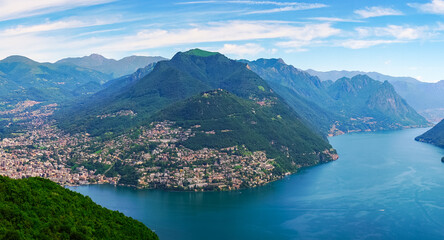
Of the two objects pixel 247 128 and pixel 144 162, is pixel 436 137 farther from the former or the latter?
pixel 144 162

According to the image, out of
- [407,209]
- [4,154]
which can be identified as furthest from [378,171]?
[4,154]

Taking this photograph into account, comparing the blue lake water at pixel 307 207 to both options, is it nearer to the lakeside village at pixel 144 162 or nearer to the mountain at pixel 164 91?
the lakeside village at pixel 144 162

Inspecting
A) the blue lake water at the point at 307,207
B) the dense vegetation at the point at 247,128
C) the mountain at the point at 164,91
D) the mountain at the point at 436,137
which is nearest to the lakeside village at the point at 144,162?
the dense vegetation at the point at 247,128

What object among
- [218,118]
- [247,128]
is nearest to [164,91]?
[218,118]

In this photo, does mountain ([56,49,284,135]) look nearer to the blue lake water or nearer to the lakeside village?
the lakeside village

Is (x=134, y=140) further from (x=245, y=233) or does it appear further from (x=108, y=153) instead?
(x=245, y=233)

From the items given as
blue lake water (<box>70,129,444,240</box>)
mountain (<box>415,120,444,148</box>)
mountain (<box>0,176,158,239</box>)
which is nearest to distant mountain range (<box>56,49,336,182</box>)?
blue lake water (<box>70,129,444,240</box>)
